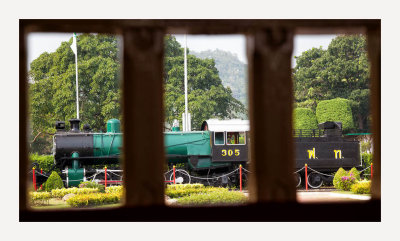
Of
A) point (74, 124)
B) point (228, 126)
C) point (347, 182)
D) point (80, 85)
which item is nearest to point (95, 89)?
point (80, 85)

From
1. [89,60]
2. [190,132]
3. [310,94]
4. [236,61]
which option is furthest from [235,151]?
[236,61]

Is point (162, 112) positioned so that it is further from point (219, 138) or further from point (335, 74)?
point (335, 74)

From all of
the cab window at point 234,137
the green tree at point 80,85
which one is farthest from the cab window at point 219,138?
the green tree at point 80,85

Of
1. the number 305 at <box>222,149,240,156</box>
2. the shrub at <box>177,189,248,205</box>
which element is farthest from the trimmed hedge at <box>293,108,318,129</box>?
the shrub at <box>177,189,248,205</box>

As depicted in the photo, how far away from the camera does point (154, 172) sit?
20.1 feet

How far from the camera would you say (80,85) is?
1540cm

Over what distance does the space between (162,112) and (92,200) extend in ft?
10.2

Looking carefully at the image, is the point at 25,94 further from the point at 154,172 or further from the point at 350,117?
the point at 350,117

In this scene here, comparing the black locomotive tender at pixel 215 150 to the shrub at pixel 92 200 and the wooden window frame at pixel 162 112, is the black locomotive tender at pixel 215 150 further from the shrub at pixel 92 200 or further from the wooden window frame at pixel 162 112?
the wooden window frame at pixel 162 112

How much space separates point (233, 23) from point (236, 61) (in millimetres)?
15443

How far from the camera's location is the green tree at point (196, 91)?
15352mm

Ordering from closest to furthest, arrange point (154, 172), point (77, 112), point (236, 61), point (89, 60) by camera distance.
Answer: point (154, 172), point (77, 112), point (89, 60), point (236, 61)

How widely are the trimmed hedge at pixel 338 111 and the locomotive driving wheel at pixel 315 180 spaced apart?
91.6 inches

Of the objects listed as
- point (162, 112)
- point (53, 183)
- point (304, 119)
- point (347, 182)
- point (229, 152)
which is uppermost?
point (162, 112)
